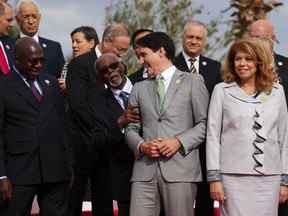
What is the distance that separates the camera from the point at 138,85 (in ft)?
22.5

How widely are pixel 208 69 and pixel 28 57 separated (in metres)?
1.75

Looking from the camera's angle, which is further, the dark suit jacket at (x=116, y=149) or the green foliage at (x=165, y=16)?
the green foliage at (x=165, y=16)

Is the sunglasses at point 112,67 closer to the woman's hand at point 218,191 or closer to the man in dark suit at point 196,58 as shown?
the man in dark suit at point 196,58

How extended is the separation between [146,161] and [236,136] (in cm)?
73

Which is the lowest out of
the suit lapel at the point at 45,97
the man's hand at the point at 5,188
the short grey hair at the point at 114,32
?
the man's hand at the point at 5,188

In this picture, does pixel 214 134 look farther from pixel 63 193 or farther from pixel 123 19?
pixel 123 19

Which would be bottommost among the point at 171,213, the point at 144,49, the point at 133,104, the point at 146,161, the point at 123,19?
the point at 171,213

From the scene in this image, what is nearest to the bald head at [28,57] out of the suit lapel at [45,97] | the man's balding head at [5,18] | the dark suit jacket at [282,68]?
the suit lapel at [45,97]

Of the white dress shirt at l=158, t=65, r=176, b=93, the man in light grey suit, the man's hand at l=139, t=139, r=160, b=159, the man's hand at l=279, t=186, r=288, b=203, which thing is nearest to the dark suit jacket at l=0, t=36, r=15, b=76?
the man in light grey suit

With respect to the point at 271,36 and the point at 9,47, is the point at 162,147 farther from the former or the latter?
the point at 9,47

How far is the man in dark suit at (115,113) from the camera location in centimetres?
723

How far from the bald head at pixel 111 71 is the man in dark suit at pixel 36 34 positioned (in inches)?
63.3

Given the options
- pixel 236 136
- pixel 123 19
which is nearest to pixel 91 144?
pixel 236 136

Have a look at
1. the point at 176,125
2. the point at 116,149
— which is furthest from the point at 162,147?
the point at 116,149
